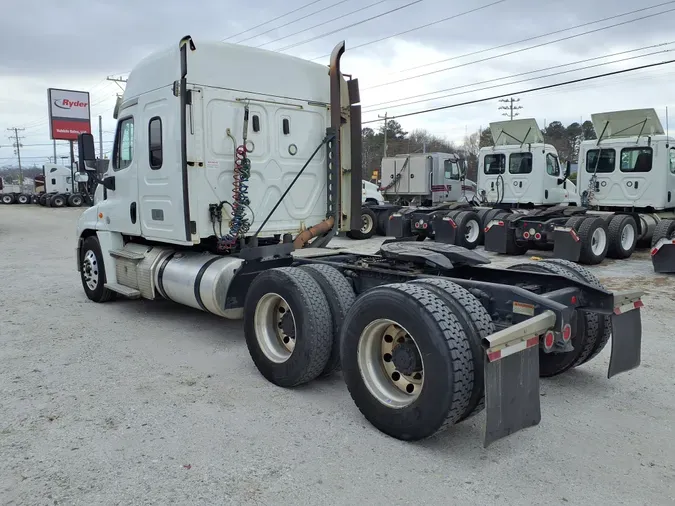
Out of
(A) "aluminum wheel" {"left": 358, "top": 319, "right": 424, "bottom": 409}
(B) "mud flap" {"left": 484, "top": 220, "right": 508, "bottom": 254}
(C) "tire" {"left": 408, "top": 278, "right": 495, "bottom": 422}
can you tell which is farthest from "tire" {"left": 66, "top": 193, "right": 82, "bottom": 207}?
(C) "tire" {"left": 408, "top": 278, "right": 495, "bottom": 422}

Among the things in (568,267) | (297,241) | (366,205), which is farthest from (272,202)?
(366,205)

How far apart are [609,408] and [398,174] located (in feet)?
54.7

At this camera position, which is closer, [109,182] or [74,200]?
[109,182]

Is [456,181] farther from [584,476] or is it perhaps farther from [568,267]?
[584,476]

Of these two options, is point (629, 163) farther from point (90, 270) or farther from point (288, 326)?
point (90, 270)

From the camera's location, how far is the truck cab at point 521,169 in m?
15.8

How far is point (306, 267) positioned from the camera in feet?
16.6

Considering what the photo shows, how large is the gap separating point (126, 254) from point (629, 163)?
11916 mm

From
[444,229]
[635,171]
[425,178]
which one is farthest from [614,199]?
[425,178]

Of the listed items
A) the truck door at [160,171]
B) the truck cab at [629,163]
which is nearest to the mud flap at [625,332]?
the truck door at [160,171]

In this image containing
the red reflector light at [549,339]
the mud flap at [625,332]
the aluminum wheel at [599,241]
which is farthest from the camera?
the aluminum wheel at [599,241]

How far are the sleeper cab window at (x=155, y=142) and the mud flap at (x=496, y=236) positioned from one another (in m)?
9.20

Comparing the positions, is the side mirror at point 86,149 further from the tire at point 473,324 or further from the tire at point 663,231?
the tire at point 663,231

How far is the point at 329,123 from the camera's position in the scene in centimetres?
718
